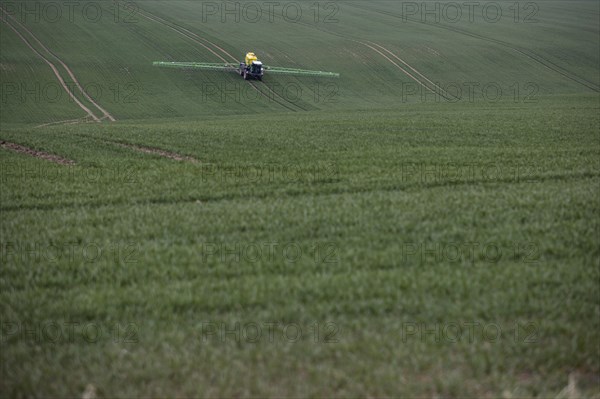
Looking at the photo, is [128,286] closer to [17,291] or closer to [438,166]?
[17,291]

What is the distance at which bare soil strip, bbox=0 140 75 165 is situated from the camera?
20.5 m

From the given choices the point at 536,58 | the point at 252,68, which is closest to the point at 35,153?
the point at 252,68

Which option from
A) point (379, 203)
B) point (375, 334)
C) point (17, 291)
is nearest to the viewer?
point (375, 334)

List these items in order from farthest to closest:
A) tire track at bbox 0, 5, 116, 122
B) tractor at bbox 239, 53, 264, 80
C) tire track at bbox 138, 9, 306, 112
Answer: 1. tractor at bbox 239, 53, 264, 80
2. tire track at bbox 138, 9, 306, 112
3. tire track at bbox 0, 5, 116, 122

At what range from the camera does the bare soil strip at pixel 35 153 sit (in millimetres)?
20534

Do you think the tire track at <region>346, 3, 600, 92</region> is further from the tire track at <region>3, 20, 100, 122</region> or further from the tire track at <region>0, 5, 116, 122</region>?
the tire track at <region>3, 20, 100, 122</region>

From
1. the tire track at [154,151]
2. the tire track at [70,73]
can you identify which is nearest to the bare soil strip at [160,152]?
the tire track at [154,151]

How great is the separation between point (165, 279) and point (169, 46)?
67.7 m

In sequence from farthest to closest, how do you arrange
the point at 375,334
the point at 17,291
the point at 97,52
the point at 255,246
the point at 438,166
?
the point at 97,52
the point at 438,166
the point at 255,246
the point at 17,291
the point at 375,334

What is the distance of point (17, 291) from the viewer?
29.3 ft

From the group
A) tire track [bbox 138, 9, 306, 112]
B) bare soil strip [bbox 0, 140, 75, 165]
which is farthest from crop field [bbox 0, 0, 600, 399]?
tire track [bbox 138, 9, 306, 112]

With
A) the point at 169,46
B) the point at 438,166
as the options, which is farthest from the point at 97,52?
the point at 438,166

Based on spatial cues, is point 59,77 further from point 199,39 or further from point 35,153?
point 35,153

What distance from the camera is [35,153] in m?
22.1
